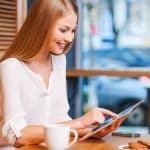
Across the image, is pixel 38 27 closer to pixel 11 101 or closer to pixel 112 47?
pixel 11 101

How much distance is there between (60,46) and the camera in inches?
72.1

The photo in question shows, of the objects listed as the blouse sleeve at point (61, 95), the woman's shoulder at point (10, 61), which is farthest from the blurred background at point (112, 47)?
the woman's shoulder at point (10, 61)

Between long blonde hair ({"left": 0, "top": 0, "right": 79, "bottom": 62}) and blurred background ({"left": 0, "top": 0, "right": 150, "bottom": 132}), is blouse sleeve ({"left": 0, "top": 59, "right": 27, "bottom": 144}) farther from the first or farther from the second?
blurred background ({"left": 0, "top": 0, "right": 150, "bottom": 132})

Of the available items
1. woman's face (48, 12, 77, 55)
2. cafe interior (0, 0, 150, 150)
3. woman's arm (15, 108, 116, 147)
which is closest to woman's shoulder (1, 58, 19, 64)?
woman's face (48, 12, 77, 55)

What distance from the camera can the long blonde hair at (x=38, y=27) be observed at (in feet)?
5.87

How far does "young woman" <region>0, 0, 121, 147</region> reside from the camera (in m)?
1.70

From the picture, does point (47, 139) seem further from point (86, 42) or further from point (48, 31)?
point (86, 42)

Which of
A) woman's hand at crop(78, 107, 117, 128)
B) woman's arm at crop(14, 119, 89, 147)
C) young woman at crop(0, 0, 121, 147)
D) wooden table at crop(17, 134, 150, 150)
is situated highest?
young woman at crop(0, 0, 121, 147)

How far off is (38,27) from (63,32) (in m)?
0.11

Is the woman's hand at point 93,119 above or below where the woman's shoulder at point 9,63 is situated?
below

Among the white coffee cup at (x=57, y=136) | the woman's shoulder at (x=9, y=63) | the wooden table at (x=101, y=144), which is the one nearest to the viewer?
the white coffee cup at (x=57, y=136)

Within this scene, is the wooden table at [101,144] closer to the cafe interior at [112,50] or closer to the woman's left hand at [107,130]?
the woman's left hand at [107,130]

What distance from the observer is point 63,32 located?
180cm

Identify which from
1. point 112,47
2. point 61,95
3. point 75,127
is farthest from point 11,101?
point 112,47
